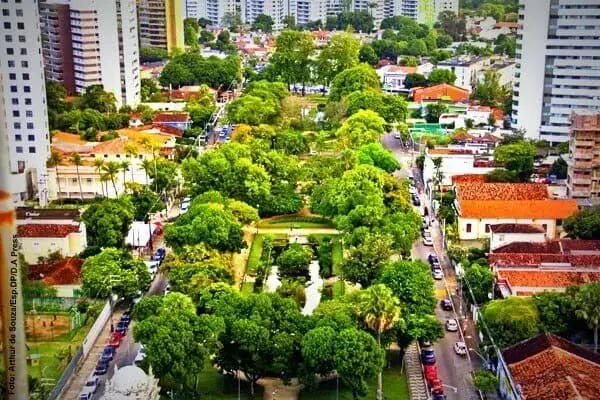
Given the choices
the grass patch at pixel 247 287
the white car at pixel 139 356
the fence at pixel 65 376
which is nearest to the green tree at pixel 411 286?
the grass patch at pixel 247 287

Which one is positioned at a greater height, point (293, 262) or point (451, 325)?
point (293, 262)

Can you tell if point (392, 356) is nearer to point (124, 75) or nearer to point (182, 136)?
point (182, 136)

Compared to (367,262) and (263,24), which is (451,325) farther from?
(263,24)

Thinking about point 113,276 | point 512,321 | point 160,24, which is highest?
point 160,24

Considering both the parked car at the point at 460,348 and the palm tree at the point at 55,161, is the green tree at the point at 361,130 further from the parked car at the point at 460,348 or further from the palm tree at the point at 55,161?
the parked car at the point at 460,348

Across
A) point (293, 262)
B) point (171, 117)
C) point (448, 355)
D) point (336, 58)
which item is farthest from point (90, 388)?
point (336, 58)

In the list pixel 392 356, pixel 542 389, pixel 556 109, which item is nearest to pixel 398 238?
pixel 392 356
